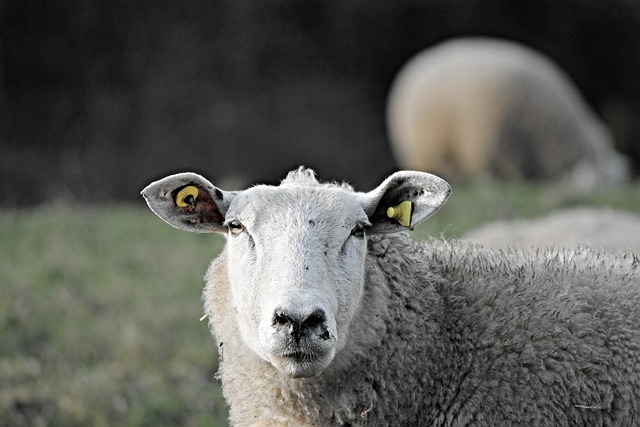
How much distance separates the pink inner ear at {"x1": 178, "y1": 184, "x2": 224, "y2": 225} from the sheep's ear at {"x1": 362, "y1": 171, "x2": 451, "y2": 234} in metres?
0.58

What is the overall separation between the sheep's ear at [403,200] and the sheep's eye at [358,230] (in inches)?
3.8

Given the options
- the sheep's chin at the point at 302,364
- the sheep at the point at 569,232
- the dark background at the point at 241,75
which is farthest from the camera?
the dark background at the point at 241,75

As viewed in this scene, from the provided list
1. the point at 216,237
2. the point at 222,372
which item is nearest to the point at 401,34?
Result: the point at 216,237

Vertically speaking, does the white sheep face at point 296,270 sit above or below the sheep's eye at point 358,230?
below

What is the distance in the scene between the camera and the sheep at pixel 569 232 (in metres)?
5.92

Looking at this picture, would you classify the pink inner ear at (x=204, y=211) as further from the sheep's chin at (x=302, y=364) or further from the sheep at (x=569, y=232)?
the sheep at (x=569, y=232)

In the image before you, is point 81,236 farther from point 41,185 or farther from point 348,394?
point 41,185

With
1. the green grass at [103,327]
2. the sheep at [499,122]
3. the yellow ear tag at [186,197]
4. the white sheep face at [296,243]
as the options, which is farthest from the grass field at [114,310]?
the sheep at [499,122]

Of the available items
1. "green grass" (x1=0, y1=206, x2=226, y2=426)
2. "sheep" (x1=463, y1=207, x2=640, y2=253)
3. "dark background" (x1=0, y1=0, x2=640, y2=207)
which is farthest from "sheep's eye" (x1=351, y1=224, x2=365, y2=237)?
"dark background" (x1=0, y1=0, x2=640, y2=207)

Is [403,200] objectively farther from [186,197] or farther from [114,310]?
[114,310]

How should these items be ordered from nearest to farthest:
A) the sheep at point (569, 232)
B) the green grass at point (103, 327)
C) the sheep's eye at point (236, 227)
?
the sheep's eye at point (236, 227)
the sheep at point (569, 232)
the green grass at point (103, 327)

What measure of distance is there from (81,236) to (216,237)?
1.16 metres

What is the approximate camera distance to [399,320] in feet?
13.2

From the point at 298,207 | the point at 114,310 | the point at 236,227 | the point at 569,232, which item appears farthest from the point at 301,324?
the point at 114,310
